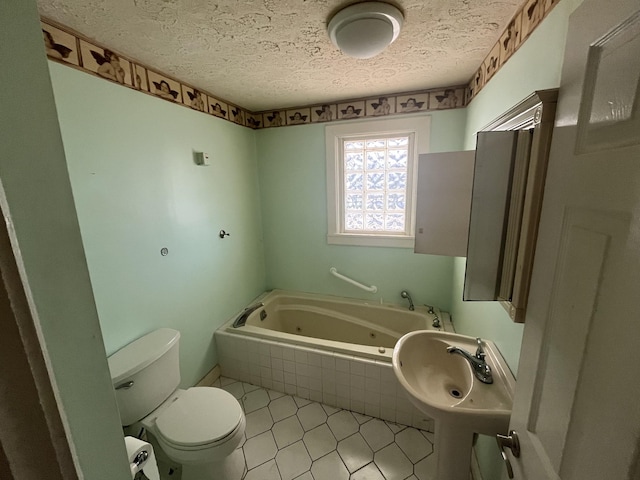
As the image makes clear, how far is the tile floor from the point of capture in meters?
1.41

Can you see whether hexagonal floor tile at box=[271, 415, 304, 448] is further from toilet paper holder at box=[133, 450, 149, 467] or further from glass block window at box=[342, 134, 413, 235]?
glass block window at box=[342, 134, 413, 235]

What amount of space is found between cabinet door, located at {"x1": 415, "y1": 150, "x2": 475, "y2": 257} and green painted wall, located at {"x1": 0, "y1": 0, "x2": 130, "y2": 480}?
1.26 metres

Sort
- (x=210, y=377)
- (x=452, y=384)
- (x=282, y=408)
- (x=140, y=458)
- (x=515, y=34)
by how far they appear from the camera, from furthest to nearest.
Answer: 1. (x=210, y=377)
2. (x=282, y=408)
3. (x=452, y=384)
4. (x=515, y=34)
5. (x=140, y=458)

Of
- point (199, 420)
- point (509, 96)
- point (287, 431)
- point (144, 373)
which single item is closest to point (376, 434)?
point (287, 431)

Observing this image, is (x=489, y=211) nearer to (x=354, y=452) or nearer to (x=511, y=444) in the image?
(x=511, y=444)

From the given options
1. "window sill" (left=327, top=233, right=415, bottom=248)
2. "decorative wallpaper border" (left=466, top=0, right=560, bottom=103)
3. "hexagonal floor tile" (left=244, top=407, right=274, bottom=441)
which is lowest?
"hexagonal floor tile" (left=244, top=407, right=274, bottom=441)

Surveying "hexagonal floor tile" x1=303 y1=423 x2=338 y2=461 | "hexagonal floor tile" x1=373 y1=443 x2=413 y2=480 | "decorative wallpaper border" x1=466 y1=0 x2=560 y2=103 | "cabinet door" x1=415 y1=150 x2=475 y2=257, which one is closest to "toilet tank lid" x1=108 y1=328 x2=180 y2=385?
"hexagonal floor tile" x1=303 y1=423 x2=338 y2=461

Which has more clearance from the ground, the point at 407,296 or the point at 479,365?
the point at 479,365

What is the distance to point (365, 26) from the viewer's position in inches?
41.0

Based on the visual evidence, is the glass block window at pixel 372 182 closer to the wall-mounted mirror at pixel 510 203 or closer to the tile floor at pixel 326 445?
the wall-mounted mirror at pixel 510 203

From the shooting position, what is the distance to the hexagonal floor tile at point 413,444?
4.88 feet

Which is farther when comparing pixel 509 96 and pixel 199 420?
pixel 199 420

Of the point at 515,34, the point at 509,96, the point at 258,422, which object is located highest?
the point at 515,34

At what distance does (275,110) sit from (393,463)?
2.77 m
